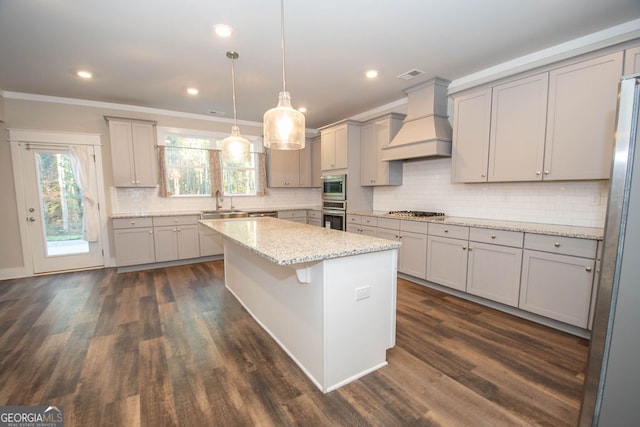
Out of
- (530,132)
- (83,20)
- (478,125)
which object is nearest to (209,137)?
(83,20)

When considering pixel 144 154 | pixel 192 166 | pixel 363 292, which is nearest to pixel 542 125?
pixel 363 292

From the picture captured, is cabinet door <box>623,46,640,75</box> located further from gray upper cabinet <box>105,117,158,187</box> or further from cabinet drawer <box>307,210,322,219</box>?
gray upper cabinet <box>105,117,158,187</box>

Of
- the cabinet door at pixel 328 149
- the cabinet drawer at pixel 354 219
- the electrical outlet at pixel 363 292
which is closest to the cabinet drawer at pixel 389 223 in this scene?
the cabinet drawer at pixel 354 219

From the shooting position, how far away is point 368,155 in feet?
15.5

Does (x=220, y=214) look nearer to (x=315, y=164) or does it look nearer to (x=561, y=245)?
(x=315, y=164)

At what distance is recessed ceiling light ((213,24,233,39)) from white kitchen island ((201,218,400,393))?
1841mm

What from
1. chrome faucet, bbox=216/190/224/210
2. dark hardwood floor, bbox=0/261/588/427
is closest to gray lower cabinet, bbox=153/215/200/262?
chrome faucet, bbox=216/190/224/210

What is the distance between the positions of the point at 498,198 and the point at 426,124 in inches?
50.2

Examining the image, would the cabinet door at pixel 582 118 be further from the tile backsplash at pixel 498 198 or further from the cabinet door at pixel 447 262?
the cabinet door at pixel 447 262

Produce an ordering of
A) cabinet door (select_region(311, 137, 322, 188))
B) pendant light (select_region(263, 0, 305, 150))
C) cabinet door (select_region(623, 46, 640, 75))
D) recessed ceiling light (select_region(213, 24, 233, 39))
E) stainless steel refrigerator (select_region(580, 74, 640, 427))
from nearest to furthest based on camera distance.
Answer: stainless steel refrigerator (select_region(580, 74, 640, 427)) < pendant light (select_region(263, 0, 305, 150)) < cabinet door (select_region(623, 46, 640, 75)) < recessed ceiling light (select_region(213, 24, 233, 39)) < cabinet door (select_region(311, 137, 322, 188))

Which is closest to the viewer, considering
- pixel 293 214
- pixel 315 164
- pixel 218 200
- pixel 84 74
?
pixel 84 74

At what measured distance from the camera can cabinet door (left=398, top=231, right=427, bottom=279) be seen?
356 centimetres

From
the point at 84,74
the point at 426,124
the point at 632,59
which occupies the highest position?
the point at 84,74

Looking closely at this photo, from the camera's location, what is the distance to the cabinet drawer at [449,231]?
122 inches
